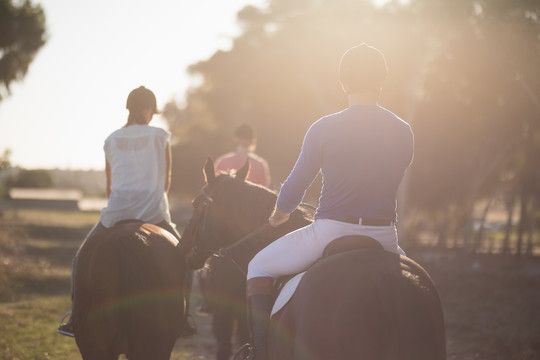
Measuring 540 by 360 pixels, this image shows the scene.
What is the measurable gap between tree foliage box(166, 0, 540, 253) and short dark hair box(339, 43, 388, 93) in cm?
1426

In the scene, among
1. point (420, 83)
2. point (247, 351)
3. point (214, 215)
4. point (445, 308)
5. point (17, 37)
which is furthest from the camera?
point (17, 37)

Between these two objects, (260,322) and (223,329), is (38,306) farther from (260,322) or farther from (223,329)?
(260,322)

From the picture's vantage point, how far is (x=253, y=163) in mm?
8281

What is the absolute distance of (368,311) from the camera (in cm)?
354

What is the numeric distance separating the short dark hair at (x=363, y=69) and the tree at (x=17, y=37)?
31708 millimetres

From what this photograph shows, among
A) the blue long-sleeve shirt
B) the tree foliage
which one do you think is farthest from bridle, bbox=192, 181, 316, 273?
the tree foliage

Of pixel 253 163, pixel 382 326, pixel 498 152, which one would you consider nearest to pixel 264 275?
pixel 382 326

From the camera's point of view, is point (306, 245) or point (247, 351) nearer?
point (306, 245)

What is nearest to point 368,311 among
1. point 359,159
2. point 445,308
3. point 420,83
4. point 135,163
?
point 359,159

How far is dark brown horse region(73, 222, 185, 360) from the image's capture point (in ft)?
16.7

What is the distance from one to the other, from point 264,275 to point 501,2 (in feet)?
52.5

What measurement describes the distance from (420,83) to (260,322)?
23002mm

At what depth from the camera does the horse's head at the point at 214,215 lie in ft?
16.9

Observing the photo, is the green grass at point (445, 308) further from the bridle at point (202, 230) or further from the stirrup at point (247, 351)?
the stirrup at point (247, 351)
